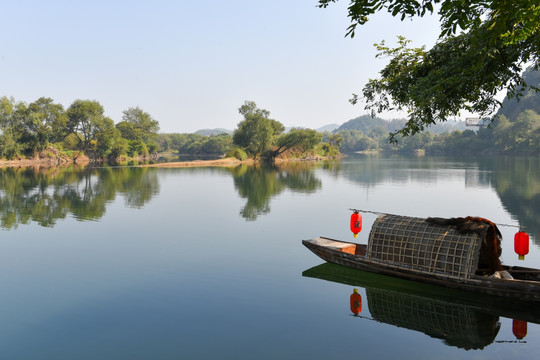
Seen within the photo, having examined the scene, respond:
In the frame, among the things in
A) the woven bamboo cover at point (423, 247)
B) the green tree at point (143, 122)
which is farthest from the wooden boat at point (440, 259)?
the green tree at point (143, 122)

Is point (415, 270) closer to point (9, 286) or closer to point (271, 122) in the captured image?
point (9, 286)

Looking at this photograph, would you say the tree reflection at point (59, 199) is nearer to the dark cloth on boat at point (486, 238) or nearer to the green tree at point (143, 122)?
the dark cloth on boat at point (486, 238)

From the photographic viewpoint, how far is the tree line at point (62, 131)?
89562 mm

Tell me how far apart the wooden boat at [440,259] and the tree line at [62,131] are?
9406cm

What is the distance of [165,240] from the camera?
2117cm

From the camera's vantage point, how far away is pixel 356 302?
1305cm

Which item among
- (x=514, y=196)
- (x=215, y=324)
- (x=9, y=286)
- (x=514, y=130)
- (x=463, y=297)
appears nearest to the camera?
(x=215, y=324)

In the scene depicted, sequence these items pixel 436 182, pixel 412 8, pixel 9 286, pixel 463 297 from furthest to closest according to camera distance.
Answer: pixel 436 182, pixel 9 286, pixel 463 297, pixel 412 8

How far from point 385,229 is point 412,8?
26.7 ft

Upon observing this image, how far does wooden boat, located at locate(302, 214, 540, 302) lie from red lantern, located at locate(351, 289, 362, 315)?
1427 millimetres

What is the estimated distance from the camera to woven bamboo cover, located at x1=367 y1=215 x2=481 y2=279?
12625mm

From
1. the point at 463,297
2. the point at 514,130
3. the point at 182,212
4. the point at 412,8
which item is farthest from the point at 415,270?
the point at 514,130

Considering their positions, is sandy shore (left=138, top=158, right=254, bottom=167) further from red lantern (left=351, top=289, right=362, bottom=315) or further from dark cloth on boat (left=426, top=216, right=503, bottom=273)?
dark cloth on boat (left=426, top=216, right=503, bottom=273)

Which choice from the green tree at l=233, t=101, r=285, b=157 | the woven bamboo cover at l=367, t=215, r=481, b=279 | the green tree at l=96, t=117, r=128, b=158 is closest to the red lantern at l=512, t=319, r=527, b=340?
the woven bamboo cover at l=367, t=215, r=481, b=279
